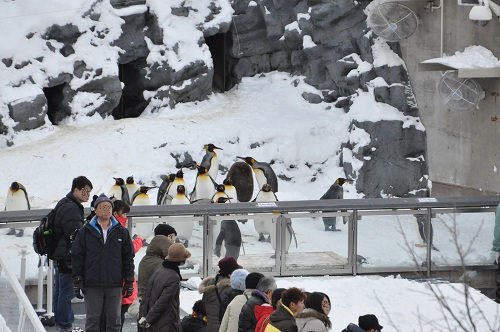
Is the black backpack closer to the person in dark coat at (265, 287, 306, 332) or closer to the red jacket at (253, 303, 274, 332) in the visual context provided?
the red jacket at (253, 303, 274, 332)

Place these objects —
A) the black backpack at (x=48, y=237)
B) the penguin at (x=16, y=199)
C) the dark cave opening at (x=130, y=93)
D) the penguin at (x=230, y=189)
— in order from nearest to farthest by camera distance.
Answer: the black backpack at (x=48, y=237), the penguin at (x=230, y=189), the penguin at (x=16, y=199), the dark cave opening at (x=130, y=93)

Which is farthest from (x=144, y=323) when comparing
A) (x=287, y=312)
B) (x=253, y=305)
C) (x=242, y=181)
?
(x=242, y=181)

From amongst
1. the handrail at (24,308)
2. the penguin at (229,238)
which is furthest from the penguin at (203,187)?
the handrail at (24,308)

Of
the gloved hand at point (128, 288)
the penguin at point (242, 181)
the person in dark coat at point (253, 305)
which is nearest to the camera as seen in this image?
the person in dark coat at point (253, 305)

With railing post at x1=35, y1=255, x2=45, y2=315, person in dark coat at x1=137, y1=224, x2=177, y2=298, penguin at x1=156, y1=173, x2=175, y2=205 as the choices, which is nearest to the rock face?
penguin at x1=156, y1=173, x2=175, y2=205

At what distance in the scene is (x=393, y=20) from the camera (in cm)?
2580

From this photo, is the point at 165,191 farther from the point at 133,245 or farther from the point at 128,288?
the point at 128,288

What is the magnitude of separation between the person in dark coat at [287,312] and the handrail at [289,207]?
5.36 metres

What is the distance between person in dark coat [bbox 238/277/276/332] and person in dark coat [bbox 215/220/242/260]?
5.00m

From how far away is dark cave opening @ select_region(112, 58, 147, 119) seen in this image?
3400 cm

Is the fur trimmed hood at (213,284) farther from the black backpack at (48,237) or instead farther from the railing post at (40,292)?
→ the railing post at (40,292)

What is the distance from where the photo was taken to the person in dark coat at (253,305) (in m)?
10.4

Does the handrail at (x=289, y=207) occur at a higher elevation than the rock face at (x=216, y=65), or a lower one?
lower

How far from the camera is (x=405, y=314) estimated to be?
48.6ft
